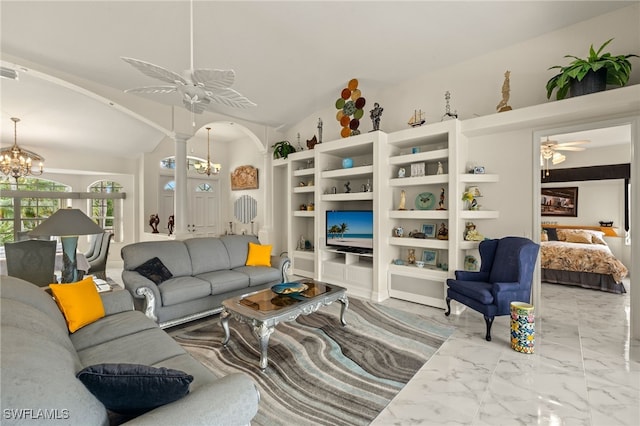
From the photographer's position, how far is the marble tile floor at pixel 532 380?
184cm

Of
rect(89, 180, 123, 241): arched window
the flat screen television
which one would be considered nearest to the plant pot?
the flat screen television

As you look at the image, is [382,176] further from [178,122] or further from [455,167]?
[178,122]

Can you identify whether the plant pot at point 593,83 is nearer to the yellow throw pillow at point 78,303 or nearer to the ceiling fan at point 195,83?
the ceiling fan at point 195,83

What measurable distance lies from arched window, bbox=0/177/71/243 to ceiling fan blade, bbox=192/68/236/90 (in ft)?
19.5

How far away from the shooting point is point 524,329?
2.61m

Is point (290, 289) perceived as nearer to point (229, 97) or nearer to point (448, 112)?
point (229, 97)

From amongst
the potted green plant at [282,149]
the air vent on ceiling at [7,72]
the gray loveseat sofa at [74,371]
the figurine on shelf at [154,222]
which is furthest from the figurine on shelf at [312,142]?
the gray loveseat sofa at [74,371]

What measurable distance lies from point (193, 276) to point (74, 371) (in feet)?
8.09

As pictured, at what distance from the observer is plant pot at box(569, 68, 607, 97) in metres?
2.79

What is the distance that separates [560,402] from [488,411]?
54 cm

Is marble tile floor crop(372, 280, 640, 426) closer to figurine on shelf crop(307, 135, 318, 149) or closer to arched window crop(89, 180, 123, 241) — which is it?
figurine on shelf crop(307, 135, 318, 149)

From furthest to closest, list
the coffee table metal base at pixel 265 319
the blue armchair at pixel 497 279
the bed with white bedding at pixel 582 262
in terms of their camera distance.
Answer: the bed with white bedding at pixel 582 262 < the blue armchair at pixel 497 279 < the coffee table metal base at pixel 265 319

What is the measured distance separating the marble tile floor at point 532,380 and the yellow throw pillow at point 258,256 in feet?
8.14

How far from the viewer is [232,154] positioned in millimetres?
7738
